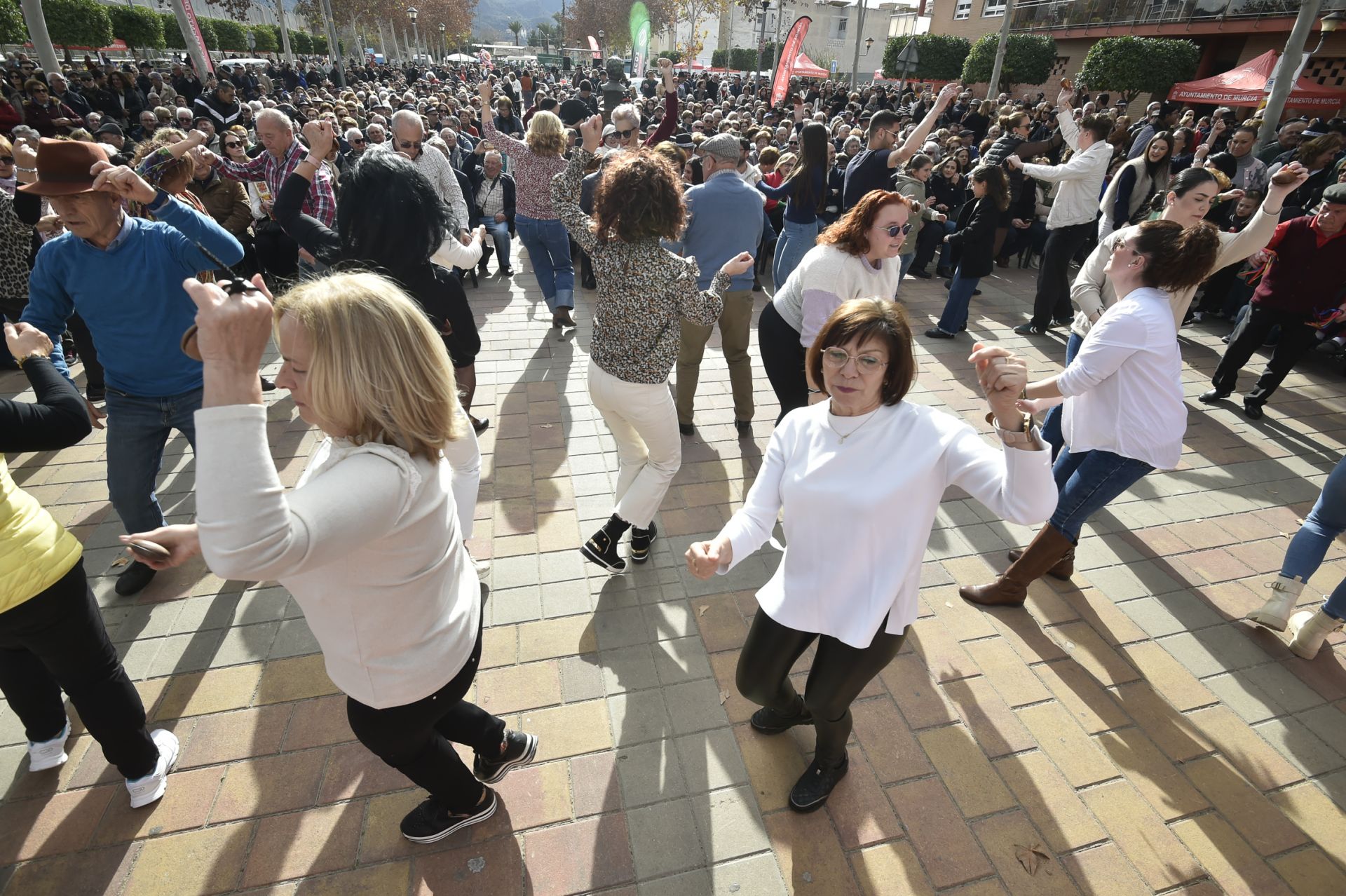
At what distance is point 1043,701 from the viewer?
9.28 ft

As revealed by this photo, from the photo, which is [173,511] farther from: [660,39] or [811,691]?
[660,39]

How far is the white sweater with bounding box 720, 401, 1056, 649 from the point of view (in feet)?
5.87

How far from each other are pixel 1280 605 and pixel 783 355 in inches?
109

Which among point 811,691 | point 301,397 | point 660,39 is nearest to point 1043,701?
point 811,691

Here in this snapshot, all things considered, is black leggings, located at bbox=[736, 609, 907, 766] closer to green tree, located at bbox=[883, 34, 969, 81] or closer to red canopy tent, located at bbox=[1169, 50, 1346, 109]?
red canopy tent, located at bbox=[1169, 50, 1346, 109]

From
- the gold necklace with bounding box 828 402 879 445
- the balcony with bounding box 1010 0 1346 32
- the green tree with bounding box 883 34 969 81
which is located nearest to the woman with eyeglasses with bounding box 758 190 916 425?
the gold necklace with bounding box 828 402 879 445

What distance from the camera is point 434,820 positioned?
2.21 m

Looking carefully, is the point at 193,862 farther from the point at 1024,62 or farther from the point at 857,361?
the point at 1024,62

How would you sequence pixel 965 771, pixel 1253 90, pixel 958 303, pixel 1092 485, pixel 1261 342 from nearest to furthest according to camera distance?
1. pixel 965 771
2. pixel 1092 485
3. pixel 1261 342
4. pixel 958 303
5. pixel 1253 90

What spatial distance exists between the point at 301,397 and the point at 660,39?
8201 cm

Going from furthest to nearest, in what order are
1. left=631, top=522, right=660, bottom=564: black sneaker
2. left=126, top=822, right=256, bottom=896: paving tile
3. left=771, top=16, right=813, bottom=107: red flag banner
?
1. left=771, top=16, right=813, bottom=107: red flag banner
2. left=631, top=522, right=660, bottom=564: black sneaker
3. left=126, top=822, right=256, bottom=896: paving tile

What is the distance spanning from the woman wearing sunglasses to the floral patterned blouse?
4.54 meters

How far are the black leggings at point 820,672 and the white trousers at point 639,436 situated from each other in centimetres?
123

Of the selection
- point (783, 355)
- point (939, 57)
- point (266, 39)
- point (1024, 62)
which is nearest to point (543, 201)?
point (783, 355)
